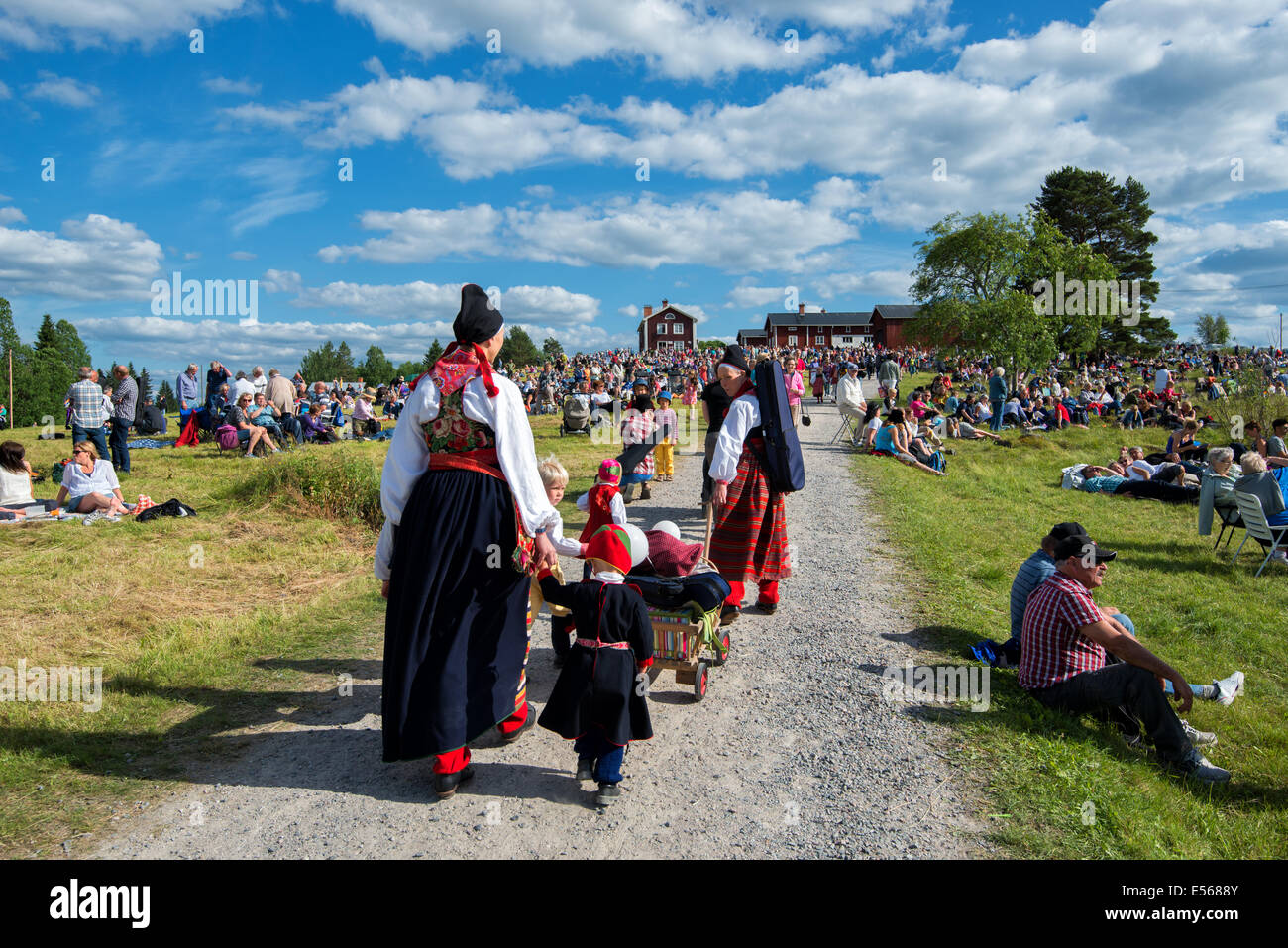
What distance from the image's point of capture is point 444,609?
3387 millimetres

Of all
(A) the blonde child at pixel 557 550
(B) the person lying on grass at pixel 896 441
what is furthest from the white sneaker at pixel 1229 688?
(B) the person lying on grass at pixel 896 441

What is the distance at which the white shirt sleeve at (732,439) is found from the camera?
550cm

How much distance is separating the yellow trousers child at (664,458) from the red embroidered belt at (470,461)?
919 centimetres

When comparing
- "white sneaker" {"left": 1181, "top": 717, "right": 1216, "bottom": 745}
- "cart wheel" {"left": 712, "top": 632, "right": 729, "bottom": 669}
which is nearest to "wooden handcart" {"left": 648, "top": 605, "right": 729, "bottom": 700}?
"cart wheel" {"left": 712, "top": 632, "right": 729, "bottom": 669}

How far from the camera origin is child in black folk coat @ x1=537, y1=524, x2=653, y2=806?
3424mm

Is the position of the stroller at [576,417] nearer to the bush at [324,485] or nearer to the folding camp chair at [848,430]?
the folding camp chair at [848,430]

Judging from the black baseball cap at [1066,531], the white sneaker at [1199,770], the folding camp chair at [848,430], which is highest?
the folding camp chair at [848,430]

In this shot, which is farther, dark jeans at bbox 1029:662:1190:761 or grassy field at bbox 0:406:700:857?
dark jeans at bbox 1029:662:1190:761

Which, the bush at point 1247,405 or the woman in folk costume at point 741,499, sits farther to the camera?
the bush at point 1247,405

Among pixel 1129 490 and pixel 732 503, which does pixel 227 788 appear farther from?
pixel 1129 490

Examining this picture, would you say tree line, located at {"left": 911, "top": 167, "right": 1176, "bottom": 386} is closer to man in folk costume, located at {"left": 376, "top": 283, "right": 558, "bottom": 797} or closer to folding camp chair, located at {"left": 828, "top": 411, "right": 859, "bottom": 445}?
folding camp chair, located at {"left": 828, "top": 411, "right": 859, "bottom": 445}

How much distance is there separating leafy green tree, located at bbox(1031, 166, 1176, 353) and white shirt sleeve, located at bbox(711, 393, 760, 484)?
2283 inches
